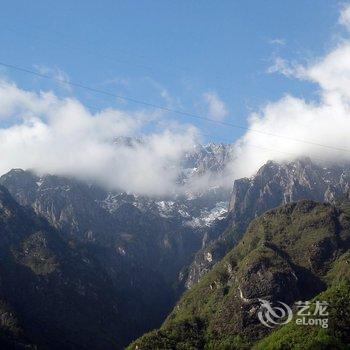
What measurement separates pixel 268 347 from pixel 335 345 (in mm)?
20972

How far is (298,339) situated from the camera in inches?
7549

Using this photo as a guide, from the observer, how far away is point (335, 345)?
18712cm

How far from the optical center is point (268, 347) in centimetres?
19838

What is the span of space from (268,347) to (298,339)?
432 inches

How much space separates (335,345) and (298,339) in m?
10.7
